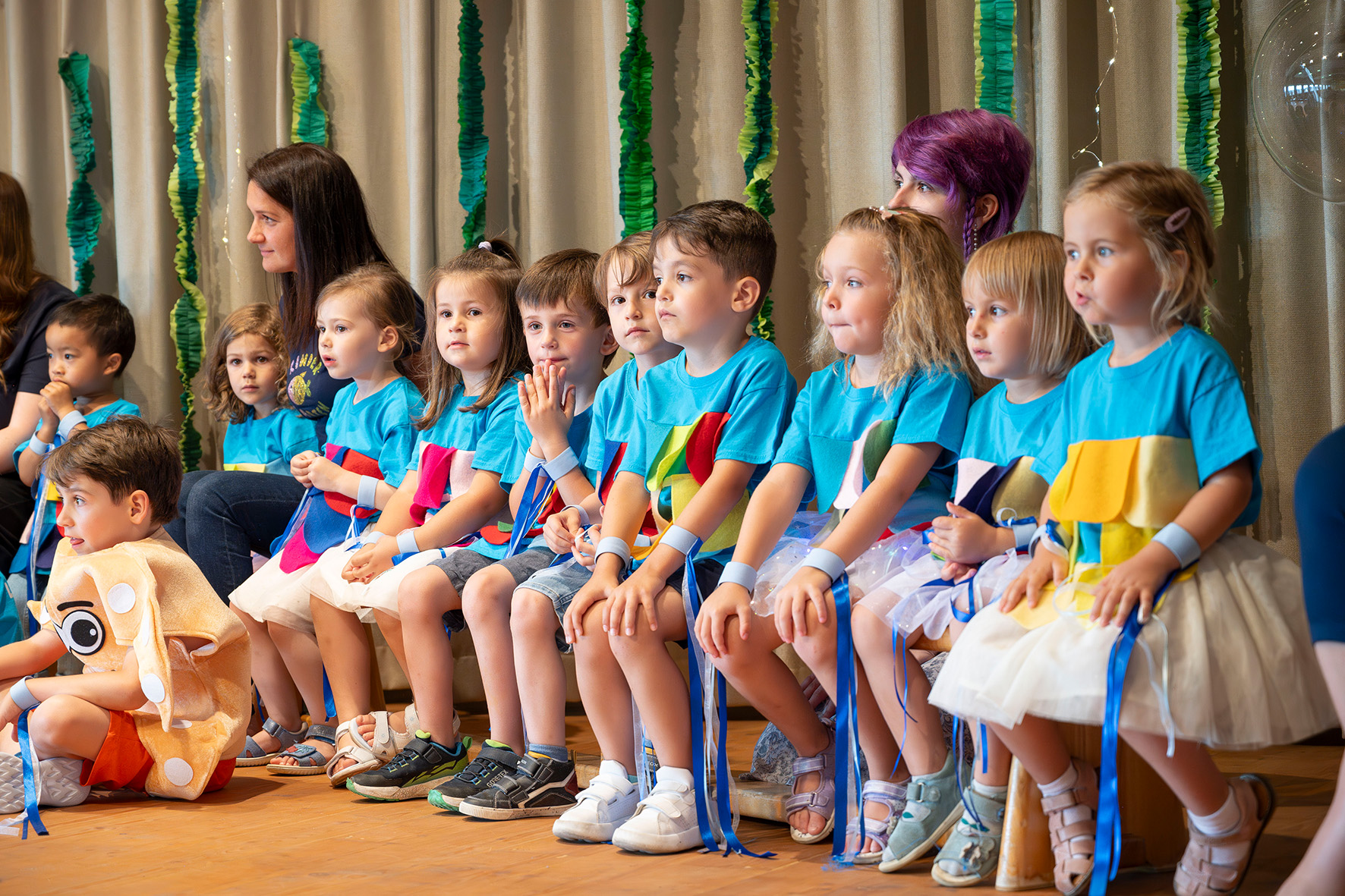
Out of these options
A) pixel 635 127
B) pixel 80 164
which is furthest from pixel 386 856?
pixel 80 164

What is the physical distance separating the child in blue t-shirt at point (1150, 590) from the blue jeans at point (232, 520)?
5.76ft

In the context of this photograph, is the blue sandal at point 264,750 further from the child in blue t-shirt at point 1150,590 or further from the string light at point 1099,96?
the string light at point 1099,96

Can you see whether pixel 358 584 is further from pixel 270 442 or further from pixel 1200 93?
pixel 1200 93

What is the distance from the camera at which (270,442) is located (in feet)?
9.84

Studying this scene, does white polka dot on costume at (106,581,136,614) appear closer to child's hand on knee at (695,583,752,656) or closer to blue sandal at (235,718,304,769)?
blue sandal at (235,718,304,769)

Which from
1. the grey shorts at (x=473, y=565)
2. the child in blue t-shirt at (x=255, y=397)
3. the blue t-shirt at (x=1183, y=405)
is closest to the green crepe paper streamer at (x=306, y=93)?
the child in blue t-shirt at (x=255, y=397)

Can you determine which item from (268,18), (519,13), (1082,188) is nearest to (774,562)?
(1082,188)

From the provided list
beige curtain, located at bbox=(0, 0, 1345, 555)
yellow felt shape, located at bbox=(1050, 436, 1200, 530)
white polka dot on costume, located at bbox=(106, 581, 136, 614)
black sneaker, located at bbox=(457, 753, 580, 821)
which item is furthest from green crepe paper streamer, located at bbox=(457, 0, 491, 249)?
yellow felt shape, located at bbox=(1050, 436, 1200, 530)

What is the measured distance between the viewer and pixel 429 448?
8.25 ft

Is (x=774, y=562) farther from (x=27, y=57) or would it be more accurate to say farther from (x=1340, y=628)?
(x=27, y=57)

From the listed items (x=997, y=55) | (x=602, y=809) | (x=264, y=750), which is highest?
(x=997, y=55)

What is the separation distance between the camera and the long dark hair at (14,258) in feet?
10.8

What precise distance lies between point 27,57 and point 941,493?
132 inches

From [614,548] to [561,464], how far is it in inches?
10.9
